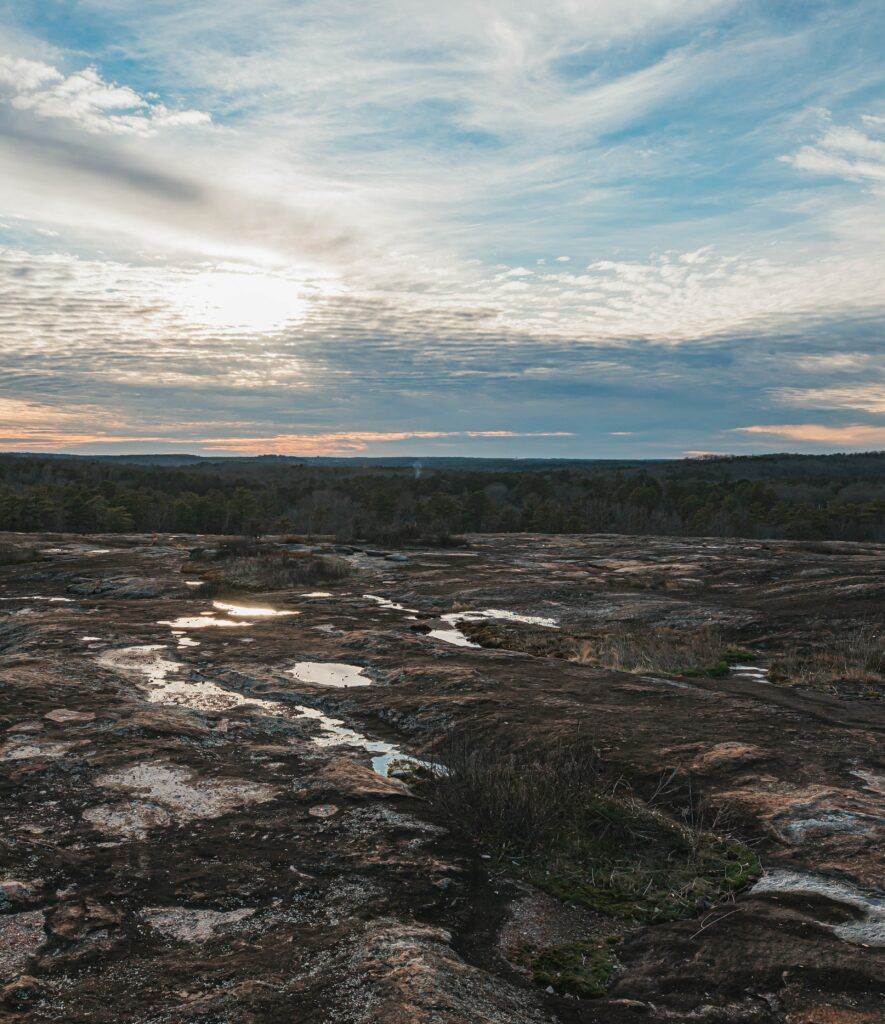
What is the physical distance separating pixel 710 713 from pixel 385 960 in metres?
7.62

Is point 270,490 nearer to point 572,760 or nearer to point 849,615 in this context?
point 849,615

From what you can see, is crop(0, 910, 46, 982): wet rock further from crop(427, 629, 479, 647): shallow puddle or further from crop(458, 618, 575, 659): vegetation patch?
crop(458, 618, 575, 659): vegetation patch

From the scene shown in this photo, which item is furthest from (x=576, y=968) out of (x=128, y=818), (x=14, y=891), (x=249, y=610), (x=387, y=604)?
(x=387, y=604)

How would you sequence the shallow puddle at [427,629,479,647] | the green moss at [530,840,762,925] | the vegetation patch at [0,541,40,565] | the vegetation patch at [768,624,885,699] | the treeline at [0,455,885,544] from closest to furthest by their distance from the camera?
the green moss at [530,840,762,925], the vegetation patch at [768,624,885,699], the shallow puddle at [427,629,479,647], the vegetation patch at [0,541,40,565], the treeline at [0,455,885,544]

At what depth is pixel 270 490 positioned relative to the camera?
110375mm

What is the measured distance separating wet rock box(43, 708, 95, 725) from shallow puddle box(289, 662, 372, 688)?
13.0ft

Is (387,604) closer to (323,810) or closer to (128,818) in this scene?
(323,810)

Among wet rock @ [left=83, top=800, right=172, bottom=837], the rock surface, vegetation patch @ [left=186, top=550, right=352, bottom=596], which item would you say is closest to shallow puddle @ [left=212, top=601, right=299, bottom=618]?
vegetation patch @ [left=186, top=550, right=352, bottom=596]

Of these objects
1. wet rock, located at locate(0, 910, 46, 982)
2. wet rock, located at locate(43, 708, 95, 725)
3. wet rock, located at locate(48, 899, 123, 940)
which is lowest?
wet rock, located at locate(43, 708, 95, 725)

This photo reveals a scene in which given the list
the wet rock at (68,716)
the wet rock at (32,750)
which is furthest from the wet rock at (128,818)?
the wet rock at (68,716)

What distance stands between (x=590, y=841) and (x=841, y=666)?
10.4m

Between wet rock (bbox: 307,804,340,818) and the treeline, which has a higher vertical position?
wet rock (bbox: 307,804,340,818)

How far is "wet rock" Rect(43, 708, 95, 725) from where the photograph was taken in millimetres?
9695

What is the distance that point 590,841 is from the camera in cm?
673
